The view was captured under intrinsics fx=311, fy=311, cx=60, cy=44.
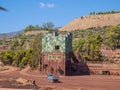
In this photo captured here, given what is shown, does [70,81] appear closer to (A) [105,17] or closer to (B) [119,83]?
(B) [119,83]

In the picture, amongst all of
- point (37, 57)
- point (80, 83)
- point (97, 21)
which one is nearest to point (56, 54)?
point (37, 57)

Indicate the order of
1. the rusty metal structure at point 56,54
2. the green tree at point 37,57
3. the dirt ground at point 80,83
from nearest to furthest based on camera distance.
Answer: the dirt ground at point 80,83 → the rusty metal structure at point 56,54 → the green tree at point 37,57

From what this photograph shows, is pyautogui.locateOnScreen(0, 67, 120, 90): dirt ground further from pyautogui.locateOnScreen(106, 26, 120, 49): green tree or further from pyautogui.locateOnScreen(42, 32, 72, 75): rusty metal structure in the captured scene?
pyautogui.locateOnScreen(106, 26, 120, 49): green tree

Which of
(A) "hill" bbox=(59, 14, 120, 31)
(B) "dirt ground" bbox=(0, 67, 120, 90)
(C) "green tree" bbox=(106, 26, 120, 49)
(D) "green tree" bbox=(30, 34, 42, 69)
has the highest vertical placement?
(A) "hill" bbox=(59, 14, 120, 31)

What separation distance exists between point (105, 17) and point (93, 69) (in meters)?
126

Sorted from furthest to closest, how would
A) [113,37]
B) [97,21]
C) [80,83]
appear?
[97,21], [113,37], [80,83]

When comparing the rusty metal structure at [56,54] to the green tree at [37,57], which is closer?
the rusty metal structure at [56,54]

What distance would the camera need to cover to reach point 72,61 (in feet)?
205

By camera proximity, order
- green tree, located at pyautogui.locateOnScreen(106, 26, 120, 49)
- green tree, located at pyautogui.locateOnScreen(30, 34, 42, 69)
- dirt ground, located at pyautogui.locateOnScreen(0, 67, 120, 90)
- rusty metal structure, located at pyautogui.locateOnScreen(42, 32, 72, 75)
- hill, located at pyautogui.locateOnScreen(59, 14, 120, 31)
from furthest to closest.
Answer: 1. hill, located at pyautogui.locateOnScreen(59, 14, 120, 31)
2. green tree, located at pyautogui.locateOnScreen(106, 26, 120, 49)
3. green tree, located at pyautogui.locateOnScreen(30, 34, 42, 69)
4. rusty metal structure, located at pyautogui.locateOnScreen(42, 32, 72, 75)
5. dirt ground, located at pyautogui.locateOnScreen(0, 67, 120, 90)

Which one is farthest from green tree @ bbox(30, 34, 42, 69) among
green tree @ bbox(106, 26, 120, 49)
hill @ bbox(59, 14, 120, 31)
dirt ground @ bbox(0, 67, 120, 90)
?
hill @ bbox(59, 14, 120, 31)

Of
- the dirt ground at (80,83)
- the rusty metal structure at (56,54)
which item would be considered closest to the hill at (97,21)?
the rusty metal structure at (56,54)

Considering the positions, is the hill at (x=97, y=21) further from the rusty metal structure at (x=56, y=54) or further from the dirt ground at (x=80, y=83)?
the dirt ground at (x=80, y=83)

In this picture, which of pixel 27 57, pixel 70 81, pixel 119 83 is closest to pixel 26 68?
pixel 27 57

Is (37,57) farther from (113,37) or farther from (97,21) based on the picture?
(97,21)
